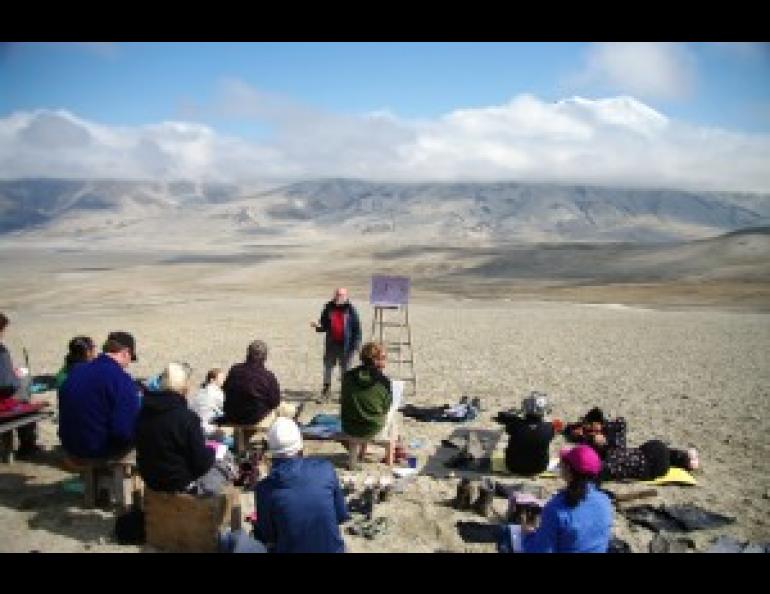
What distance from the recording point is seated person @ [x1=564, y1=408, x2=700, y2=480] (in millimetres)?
9625

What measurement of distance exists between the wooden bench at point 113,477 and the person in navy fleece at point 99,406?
0.11 meters

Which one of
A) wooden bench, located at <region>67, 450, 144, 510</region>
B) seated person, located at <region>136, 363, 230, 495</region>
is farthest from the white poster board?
seated person, located at <region>136, 363, 230, 495</region>

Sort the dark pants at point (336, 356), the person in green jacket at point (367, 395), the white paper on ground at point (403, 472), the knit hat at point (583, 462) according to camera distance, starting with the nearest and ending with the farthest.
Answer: the knit hat at point (583, 462)
the person in green jacket at point (367, 395)
the white paper on ground at point (403, 472)
the dark pants at point (336, 356)

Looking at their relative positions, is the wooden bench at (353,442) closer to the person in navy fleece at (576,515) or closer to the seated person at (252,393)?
the seated person at (252,393)

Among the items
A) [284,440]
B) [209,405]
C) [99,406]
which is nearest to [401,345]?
[209,405]

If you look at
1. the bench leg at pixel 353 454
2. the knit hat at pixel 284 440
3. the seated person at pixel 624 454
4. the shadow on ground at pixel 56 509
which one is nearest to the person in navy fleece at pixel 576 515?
the knit hat at pixel 284 440

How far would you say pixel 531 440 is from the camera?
967cm

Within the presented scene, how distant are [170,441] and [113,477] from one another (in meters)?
1.71

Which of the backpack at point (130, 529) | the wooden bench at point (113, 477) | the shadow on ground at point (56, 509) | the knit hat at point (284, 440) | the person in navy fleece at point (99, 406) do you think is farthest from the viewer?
the wooden bench at point (113, 477)

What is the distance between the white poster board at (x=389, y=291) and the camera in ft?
50.1

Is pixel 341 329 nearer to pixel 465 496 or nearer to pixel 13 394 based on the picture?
pixel 13 394

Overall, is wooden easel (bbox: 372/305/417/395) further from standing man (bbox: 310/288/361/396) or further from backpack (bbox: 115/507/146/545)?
backpack (bbox: 115/507/146/545)

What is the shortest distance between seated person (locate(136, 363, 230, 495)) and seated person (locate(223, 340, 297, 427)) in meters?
2.57
